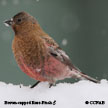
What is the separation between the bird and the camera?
1.87 meters

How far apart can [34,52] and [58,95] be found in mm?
260

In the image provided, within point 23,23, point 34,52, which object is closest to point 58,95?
point 34,52

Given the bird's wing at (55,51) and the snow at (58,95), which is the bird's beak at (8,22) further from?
the snow at (58,95)

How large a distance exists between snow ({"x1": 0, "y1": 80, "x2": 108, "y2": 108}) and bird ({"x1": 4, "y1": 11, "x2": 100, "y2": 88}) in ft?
0.26

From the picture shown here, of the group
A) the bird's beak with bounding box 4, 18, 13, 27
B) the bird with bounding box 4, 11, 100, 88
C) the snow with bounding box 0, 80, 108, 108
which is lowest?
the snow with bounding box 0, 80, 108, 108

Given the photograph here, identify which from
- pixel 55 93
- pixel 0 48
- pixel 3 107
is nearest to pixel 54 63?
pixel 55 93

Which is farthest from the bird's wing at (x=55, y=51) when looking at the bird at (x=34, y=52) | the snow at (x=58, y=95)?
the snow at (x=58, y=95)

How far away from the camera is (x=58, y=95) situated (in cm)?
177

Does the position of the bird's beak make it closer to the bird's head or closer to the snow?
the bird's head

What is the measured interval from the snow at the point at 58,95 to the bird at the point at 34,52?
8 centimetres

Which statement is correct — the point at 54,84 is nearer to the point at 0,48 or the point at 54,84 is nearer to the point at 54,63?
the point at 54,63

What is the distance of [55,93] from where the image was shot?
1794 mm

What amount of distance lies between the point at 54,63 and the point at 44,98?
0.24 metres

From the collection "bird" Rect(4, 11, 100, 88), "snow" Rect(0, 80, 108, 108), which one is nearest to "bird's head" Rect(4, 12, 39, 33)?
"bird" Rect(4, 11, 100, 88)
